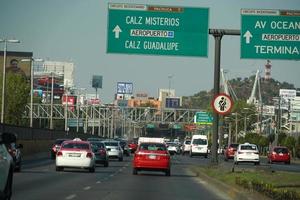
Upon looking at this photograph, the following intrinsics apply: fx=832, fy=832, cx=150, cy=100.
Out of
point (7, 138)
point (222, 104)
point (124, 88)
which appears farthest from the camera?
point (124, 88)

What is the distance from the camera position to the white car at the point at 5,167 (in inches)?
656

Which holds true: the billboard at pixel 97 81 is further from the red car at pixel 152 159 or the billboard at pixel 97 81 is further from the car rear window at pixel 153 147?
the red car at pixel 152 159

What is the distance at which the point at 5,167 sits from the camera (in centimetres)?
1736

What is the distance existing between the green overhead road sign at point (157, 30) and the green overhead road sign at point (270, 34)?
1.86m

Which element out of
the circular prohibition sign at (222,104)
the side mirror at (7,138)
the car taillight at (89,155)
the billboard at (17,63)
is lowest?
the car taillight at (89,155)

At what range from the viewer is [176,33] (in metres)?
37.8

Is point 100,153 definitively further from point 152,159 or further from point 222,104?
point 222,104

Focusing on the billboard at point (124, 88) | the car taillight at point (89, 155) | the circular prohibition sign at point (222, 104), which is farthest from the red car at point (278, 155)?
the billboard at point (124, 88)

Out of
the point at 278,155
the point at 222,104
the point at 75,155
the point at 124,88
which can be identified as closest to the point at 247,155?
the point at 278,155

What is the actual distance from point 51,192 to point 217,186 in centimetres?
822

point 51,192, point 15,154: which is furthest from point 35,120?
point 51,192

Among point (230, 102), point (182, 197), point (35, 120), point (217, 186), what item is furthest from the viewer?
point (35, 120)

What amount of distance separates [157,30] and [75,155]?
7909 millimetres

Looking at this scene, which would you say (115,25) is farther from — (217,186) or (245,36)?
(217,186)
